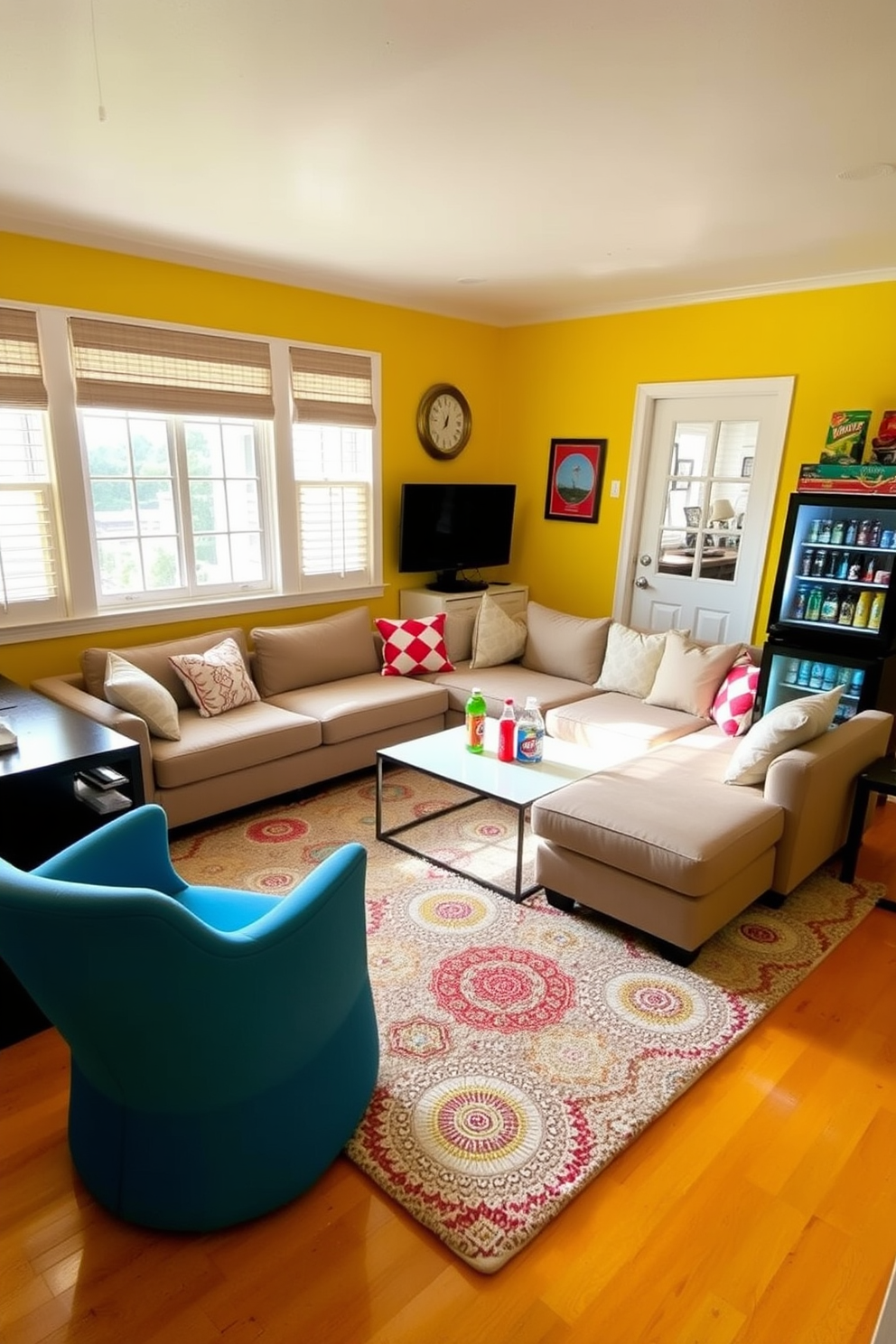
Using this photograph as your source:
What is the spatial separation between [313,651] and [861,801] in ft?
8.97

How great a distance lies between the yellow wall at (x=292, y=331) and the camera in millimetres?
3373

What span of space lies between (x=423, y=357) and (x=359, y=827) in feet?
10.2

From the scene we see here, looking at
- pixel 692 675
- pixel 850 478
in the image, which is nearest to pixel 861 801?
pixel 692 675

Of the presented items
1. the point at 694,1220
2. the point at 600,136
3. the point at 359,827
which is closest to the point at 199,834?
the point at 359,827

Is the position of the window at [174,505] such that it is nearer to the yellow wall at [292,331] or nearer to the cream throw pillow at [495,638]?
the yellow wall at [292,331]

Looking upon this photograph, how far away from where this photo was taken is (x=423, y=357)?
4.92m

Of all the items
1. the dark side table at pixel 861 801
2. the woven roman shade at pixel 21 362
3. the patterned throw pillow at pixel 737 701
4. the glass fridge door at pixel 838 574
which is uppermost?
the woven roman shade at pixel 21 362

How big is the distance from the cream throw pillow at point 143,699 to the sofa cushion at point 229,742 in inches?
2.8

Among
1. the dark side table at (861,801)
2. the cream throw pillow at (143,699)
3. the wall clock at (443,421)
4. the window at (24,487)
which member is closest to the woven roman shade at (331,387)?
the wall clock at (443,421)

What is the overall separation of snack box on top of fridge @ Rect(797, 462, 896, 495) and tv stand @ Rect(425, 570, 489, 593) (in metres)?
2.15

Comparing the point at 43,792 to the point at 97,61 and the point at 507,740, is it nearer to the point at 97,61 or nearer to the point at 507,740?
the point at 507,740

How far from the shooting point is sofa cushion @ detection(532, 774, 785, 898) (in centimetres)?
240

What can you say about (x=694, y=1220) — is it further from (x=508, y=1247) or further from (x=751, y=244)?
(x=751, y=244)

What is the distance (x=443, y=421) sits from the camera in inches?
201
